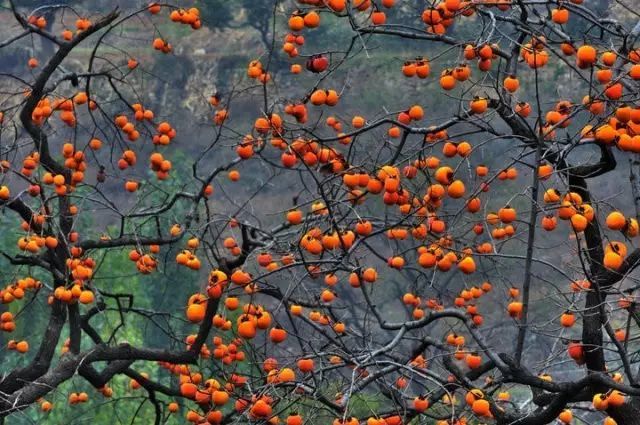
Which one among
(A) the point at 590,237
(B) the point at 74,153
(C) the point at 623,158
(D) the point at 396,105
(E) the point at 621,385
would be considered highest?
(B) the point at 74,153

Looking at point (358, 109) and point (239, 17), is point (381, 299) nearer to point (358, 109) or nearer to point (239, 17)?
point (358, 109)

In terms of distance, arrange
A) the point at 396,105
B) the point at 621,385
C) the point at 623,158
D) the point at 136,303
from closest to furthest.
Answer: the point at 621,385 → the point at 136,303 → the point at 623,158 → the point at 396,105

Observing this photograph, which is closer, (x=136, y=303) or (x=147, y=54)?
(x=136, y=303)

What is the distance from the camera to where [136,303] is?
17.0m

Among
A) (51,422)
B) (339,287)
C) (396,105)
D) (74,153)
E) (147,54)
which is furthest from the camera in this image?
(147,54)

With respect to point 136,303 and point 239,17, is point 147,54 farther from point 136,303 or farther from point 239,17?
point 136,303

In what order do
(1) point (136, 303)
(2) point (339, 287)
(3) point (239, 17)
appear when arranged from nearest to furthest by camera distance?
(1) point (136, 303) → (2) point (339, 287) → (3) point (239, 17)

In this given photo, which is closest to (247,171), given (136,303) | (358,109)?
(358,109)

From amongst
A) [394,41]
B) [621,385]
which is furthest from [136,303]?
A: [394,41]

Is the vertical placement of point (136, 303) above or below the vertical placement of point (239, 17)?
below

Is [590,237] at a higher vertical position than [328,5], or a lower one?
lower

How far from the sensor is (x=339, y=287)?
22.1m

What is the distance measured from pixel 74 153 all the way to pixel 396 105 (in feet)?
78.2

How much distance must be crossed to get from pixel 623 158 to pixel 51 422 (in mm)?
17637
